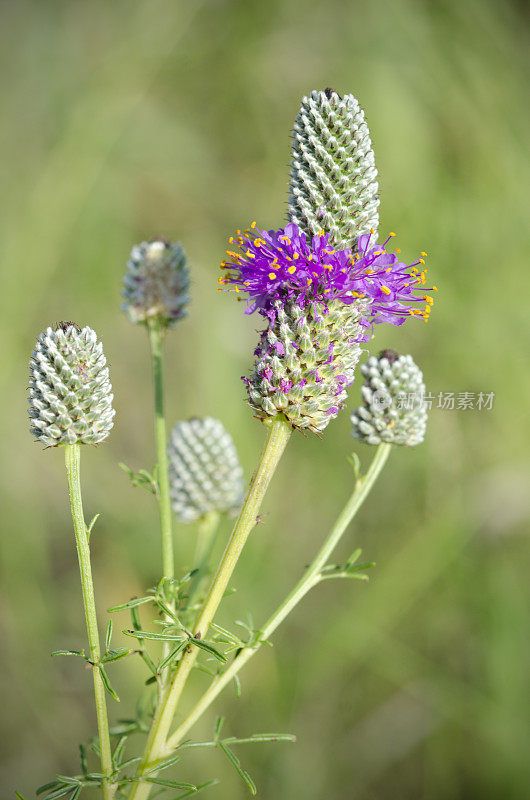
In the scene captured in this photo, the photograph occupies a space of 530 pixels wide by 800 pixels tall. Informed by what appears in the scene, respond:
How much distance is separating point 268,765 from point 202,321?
356cm

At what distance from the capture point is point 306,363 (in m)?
1.76

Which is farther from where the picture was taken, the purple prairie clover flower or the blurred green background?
the blurred green background

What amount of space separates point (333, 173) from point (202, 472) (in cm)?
150

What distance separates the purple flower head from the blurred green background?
10.0 ft

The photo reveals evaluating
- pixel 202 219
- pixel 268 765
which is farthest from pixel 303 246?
pixel 202 219

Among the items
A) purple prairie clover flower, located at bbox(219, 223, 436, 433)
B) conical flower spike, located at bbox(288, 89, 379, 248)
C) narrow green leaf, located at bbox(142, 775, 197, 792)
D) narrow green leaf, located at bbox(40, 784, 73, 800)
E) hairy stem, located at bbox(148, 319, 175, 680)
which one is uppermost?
conical flower spike, located at bbox(288, 89, 379, 248)

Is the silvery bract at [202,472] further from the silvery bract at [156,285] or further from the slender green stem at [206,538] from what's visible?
the silvery bract at [156,285]

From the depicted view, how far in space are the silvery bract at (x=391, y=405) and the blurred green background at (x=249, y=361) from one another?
A: 2513 millimetres

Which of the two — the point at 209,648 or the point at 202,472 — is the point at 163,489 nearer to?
the point at 209,648

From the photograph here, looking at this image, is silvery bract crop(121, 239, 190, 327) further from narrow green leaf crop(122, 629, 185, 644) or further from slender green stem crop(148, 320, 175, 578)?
narrow green leaf crop(122, 629, 185, 644)

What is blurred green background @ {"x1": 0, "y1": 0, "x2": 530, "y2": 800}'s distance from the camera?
4324 millimetres

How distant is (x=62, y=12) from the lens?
597 cm

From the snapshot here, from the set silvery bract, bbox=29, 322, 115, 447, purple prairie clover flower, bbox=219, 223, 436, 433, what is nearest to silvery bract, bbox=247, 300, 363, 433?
purple prairie clover flower, bbox=219, 223, 436, 433

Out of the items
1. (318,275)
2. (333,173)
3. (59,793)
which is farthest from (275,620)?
(333,173)
